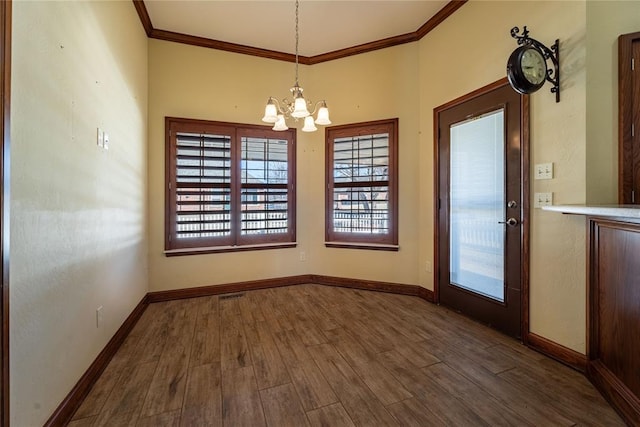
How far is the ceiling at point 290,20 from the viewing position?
3.03 meters

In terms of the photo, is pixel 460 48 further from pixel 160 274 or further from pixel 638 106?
pixel 160 274

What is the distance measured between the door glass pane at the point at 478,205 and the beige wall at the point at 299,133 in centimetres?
60

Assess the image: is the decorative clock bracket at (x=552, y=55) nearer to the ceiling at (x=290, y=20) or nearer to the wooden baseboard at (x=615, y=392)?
the ceiling at (x=290, y=20)

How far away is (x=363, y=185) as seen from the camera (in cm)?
387

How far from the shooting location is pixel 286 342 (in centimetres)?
246

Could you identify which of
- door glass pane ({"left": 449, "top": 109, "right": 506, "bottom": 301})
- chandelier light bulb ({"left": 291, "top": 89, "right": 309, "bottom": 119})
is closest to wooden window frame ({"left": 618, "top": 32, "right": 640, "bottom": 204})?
door glass pane ({"left": 449, "top": 109, "right": 506, "bottom": 301})

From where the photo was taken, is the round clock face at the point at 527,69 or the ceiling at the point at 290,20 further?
the ceiling at the point at 290,20

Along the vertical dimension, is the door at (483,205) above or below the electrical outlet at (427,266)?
above

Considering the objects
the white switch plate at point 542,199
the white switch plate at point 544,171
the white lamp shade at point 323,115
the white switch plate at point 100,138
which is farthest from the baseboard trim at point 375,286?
the white switch plate at point 100,138

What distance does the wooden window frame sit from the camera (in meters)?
1.98

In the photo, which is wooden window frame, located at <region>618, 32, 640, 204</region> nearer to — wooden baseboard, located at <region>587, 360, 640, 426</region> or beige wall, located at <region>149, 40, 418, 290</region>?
wooden baseboard, located at <region>587, 360, 640, 426</region>

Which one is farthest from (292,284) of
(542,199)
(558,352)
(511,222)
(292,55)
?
(292,55)

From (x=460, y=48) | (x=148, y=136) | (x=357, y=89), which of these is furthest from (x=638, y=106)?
(x=148, y=136)

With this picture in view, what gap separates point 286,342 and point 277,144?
2.58 m
